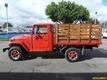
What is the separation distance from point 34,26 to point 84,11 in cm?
5830

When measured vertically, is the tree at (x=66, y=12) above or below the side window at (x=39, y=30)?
above

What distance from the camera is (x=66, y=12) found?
7531cm

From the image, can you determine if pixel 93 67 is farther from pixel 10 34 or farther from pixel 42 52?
pixel 10 34

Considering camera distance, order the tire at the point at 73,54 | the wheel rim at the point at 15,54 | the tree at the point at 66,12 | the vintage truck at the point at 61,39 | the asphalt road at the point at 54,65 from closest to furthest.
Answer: the asphalt road at the point at 54,65 → the tire at the point at 73,54 → the vintage truck at the point at 61,39 → the wheel rim at the point at 15,54 → the tree at the point at 66,12

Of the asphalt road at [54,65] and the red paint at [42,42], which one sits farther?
the red paint at [42,42]

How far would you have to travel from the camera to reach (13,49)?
1859 centimetres

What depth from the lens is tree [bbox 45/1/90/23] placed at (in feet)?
243

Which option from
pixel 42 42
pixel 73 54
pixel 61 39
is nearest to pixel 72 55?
pixel 73 54

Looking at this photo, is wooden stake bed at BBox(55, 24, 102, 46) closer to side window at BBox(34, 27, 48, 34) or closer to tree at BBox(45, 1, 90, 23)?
side window at BBox(34, 27, 48, 34)

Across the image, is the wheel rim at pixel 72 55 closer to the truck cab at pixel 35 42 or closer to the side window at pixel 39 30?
the truck cab at pixel 35 42

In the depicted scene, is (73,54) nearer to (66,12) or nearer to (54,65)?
(54,65)

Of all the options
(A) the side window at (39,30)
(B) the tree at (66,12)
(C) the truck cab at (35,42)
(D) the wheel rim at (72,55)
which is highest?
(B) the tree at (66,12)

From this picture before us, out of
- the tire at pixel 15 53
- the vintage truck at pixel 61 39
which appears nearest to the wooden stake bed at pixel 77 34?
the vintage truck at pixel 61 39

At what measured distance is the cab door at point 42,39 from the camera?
18484mm
